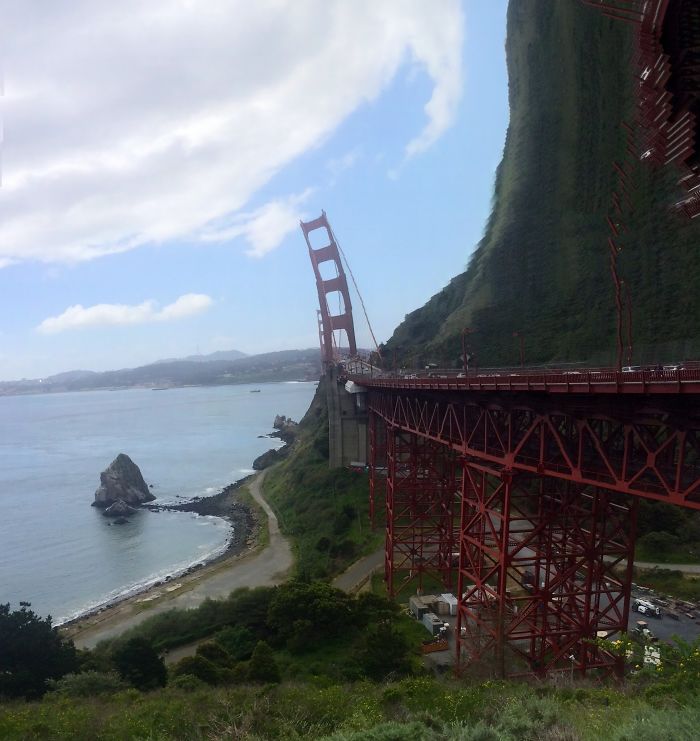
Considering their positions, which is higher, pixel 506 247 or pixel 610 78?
pixel 610 78

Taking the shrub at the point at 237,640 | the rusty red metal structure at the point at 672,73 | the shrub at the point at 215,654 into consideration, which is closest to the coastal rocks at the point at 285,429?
the shrub at the point at 237,640

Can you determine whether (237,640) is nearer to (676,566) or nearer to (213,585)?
(213,585)

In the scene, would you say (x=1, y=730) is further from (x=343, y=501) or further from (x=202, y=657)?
(x=343, y=501)

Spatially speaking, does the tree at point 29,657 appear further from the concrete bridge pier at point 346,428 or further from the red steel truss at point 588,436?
the concrete bridge pier at point 346,428

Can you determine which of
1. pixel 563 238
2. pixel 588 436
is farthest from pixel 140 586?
pixel 563 238

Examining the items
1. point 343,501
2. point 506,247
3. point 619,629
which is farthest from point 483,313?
point 619,629

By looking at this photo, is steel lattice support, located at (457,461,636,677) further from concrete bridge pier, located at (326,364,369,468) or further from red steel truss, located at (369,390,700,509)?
concrete bridge pier, located at (326,364,369,468)
